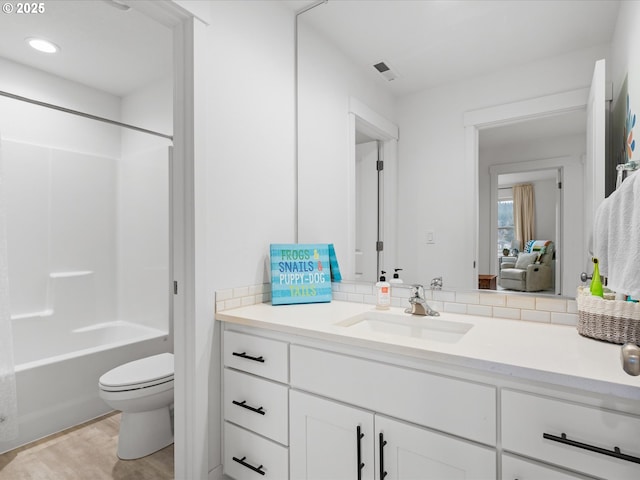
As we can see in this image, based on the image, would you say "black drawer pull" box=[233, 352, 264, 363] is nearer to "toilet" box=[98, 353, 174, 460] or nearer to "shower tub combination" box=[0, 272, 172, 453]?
"toilet" box=[98, 353, 174, 460]

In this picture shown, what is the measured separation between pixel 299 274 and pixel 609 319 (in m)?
1.25

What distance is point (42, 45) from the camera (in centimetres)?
237

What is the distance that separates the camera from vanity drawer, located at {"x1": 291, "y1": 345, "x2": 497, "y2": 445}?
3.30 ft

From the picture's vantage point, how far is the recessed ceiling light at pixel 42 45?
231cm

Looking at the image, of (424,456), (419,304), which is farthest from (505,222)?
(424,456)

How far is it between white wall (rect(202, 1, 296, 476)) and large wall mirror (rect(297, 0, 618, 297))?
128 mm

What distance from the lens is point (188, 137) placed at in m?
Answer: 1.51

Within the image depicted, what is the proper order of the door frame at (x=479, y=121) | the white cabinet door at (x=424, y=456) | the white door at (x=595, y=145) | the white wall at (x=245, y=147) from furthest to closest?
1. the white wall at (x=245, y=147)
2. the door frame at (x=479, y=121)
3. the white door at (x=595, y=145)
4. the white cabinet door at (x=424, y=456)

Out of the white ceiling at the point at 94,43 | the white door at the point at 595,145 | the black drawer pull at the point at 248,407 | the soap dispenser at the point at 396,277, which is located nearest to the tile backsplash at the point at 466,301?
the soap dispenser at the point at 396,277

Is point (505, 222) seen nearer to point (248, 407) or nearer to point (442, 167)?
point (442, 167)

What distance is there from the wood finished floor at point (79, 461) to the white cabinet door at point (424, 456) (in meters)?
1.21

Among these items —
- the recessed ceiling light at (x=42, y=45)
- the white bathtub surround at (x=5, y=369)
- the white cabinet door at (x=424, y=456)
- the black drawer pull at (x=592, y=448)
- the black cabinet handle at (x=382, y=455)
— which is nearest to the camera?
the black drawer pull at (x=592, y=448)

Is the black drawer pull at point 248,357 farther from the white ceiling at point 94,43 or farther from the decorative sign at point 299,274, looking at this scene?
the white ceiling at point 94,43

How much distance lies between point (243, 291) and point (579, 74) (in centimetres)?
164
